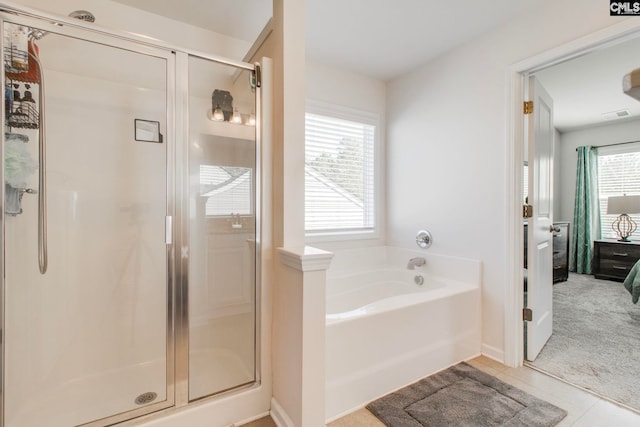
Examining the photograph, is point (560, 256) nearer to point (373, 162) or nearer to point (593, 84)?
point (593, 84)

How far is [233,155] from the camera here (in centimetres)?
183

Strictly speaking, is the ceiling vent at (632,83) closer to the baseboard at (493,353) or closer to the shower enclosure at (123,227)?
the shower enclosure at (123,227)

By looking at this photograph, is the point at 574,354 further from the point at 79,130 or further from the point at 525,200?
the point at 79,130

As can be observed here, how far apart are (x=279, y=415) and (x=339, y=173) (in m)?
2.05

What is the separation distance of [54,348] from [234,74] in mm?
1923

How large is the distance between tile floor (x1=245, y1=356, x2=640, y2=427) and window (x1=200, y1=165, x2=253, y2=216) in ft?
3.89

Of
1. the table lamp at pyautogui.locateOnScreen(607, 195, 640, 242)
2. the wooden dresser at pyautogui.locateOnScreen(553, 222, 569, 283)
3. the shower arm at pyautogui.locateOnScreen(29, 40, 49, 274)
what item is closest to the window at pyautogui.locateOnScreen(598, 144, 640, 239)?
the table lamp at pyautogui.locateOnScreen(607, 195, 640, 242)

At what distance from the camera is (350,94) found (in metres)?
2.93

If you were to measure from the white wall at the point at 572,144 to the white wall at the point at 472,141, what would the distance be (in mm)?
4058

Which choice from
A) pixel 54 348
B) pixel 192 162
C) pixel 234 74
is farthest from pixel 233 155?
pixel 54 348

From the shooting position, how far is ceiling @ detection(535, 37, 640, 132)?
8.50ft

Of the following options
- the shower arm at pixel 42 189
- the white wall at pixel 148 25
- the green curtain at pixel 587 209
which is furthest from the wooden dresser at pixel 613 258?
the shower arm at pixel 42 189

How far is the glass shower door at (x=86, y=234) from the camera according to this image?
1502 mm

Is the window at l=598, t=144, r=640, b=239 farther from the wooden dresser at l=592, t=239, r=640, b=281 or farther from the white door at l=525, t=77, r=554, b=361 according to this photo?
the white door at l=525, t=77, r=554, b=361
